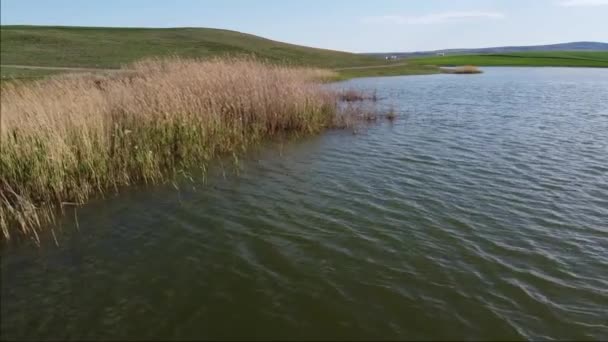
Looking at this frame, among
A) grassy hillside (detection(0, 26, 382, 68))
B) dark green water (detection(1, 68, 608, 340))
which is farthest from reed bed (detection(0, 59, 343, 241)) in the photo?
grassy hillside (detection(0, 26, 382, 68))

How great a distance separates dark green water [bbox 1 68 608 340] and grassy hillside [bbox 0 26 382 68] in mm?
22309

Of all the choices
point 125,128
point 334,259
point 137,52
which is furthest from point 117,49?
point 334,259

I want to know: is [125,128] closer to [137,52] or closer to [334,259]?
[334,259]

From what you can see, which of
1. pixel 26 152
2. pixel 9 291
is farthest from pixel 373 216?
pixel 26 152

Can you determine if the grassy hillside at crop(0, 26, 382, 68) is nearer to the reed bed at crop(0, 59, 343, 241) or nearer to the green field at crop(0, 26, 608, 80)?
the green field at crop(0, 26, 608, 80)

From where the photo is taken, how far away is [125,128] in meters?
9.62

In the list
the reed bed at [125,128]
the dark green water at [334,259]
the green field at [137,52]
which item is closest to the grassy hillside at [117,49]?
the green field at [137,52]

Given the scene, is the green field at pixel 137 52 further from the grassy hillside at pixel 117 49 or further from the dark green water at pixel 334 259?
the dark green water at pixel 334 259

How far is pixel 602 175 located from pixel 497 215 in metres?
4.53

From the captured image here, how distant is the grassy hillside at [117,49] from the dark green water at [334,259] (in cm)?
2231

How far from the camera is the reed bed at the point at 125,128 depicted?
7.11 m

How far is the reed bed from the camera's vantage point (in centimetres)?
711

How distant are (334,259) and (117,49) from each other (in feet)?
177

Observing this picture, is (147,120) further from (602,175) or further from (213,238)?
(602,175)
